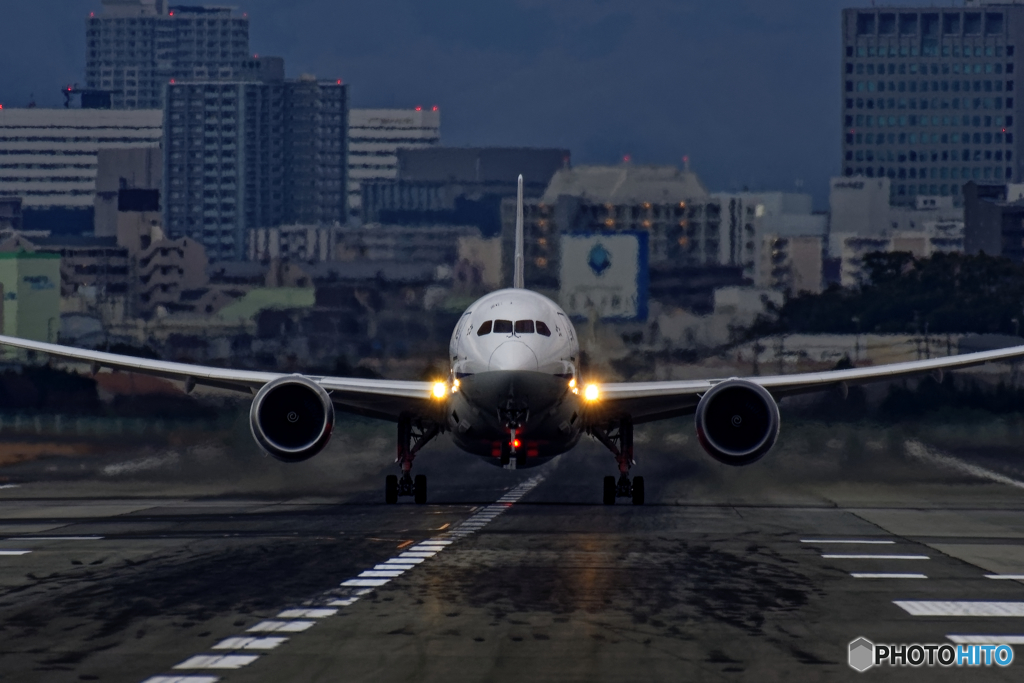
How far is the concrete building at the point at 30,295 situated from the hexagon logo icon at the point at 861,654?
107715 mm

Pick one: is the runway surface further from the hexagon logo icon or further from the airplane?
the airplane

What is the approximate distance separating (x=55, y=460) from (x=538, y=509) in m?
20.2

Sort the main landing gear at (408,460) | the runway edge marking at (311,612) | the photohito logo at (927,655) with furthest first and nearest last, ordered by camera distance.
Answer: the main landing gear at (408,460) < the photohito logo at (927,655) < the runway edge marking at (311,612)

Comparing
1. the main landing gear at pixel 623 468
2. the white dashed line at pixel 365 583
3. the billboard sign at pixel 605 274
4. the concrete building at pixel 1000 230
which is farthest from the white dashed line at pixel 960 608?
the concrete building at pixel 1000 230

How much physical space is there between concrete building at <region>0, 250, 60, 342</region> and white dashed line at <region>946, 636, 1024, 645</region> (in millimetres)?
107799

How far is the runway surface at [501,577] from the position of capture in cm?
1773

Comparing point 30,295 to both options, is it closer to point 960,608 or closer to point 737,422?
point 737,422

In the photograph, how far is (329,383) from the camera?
38.1 meters

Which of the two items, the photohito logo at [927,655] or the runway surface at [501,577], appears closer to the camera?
the photohito logo at [927,655]

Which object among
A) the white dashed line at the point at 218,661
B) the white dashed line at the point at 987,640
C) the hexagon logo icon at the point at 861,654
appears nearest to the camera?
the white dashed line at the point at 218,661

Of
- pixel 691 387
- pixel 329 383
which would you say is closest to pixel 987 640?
pixel 691 387

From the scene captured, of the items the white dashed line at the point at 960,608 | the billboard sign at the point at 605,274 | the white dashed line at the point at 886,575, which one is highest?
the billboard sign at the point at 605,274

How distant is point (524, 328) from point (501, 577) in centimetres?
1155

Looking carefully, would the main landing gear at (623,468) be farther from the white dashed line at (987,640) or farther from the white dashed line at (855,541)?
the white dashed line at (987,640)
